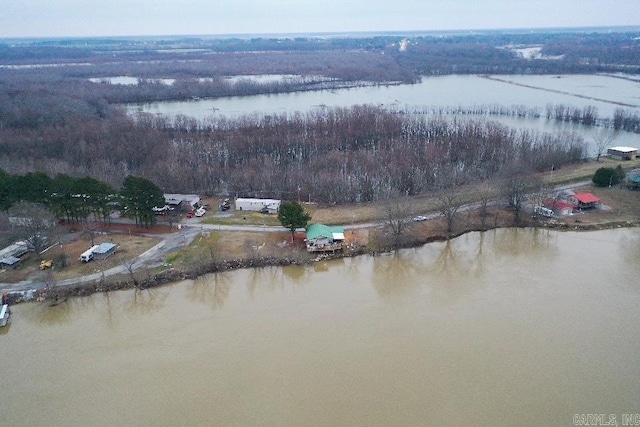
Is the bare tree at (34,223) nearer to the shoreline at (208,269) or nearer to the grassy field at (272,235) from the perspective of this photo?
the grassy field at (272,235)

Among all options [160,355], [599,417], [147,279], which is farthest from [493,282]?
[147,279]

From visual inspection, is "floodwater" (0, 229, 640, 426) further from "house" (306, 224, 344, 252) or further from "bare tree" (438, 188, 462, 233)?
"bare tree" (438, 188, 462, 233)

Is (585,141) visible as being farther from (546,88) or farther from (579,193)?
(546,88)

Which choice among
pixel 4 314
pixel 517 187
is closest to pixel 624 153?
pixel 517 187

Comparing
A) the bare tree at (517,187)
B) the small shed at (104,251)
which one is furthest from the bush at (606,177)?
the small shed at (104,251)

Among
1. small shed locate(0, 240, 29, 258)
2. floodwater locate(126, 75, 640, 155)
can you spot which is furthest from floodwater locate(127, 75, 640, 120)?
small shed locate(0, 240, 29, 258)

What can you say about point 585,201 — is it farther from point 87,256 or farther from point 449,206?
point 87,256
